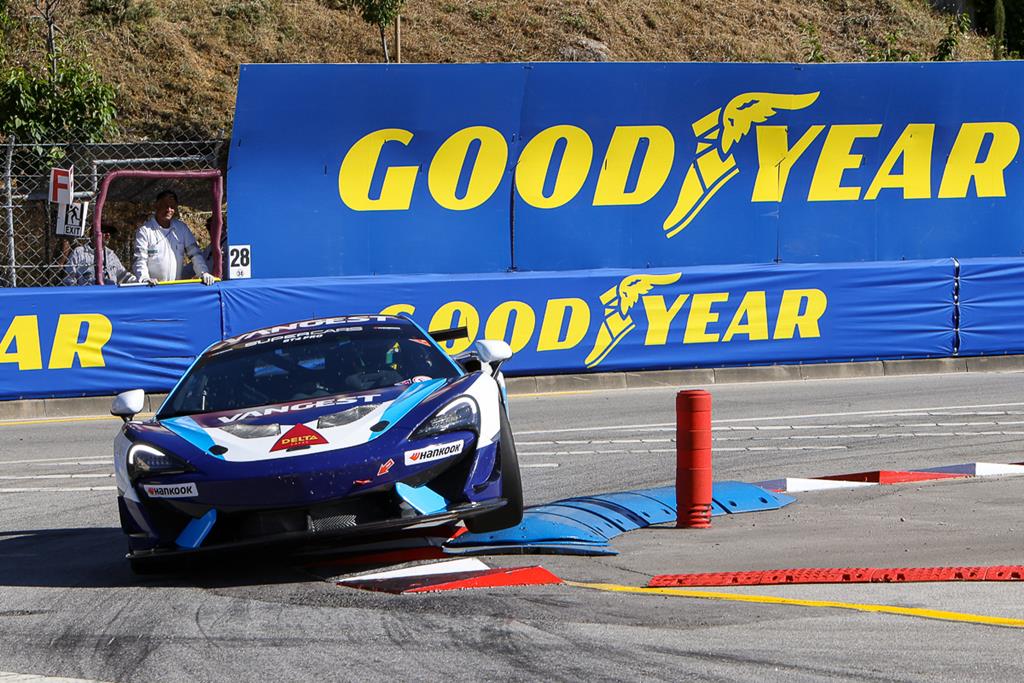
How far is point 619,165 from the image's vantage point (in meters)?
17.9

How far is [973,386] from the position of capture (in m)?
15.6

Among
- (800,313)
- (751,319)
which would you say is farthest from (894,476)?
(800,313)

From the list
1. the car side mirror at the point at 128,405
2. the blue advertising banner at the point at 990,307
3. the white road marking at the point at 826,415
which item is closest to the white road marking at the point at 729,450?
the white road marking at the point at 826,415

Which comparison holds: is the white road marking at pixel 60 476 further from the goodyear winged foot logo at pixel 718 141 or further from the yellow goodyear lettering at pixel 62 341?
the goodyear winged foot logo at pixel 718 141

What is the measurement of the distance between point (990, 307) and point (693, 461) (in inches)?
434

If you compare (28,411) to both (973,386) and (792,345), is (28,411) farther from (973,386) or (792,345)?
(973,386)

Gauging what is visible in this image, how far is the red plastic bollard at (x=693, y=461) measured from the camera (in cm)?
802

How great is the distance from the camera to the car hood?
6.98 meters

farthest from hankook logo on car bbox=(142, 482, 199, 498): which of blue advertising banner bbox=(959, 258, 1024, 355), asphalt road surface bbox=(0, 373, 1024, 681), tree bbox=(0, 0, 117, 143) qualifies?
tree bbox=(0, 0, 117, 143)

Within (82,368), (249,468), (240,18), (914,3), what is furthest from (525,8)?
(249,468)

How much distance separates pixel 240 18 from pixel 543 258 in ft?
71.5

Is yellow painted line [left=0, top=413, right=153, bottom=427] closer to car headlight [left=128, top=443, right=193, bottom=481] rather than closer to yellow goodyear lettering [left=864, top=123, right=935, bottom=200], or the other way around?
car headlight [left=128, top=443, right=193, bottom=481]

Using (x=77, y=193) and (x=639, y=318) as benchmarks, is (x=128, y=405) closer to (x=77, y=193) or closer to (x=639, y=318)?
(x=639, y=318)

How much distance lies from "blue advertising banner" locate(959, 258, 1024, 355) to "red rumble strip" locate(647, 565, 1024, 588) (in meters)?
11.9
